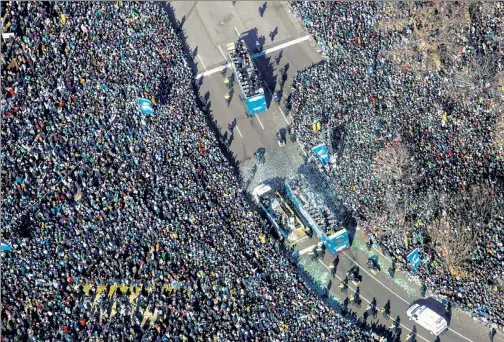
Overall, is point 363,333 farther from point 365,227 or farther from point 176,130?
point 176,130

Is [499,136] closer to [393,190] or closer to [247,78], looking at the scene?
[393,190]

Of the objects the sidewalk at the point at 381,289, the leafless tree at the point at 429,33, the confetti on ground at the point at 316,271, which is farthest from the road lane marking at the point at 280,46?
the confetti on ground at the point at 316,271

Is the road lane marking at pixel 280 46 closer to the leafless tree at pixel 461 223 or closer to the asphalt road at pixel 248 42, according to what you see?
the asphalt road at pixel 248 42

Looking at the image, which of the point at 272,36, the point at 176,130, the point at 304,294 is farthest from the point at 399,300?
A: the point at 272,36

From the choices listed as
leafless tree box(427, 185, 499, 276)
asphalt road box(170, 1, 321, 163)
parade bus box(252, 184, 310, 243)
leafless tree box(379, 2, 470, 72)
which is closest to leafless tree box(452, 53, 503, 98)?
leafless tree box(379, 2, 470, 72)

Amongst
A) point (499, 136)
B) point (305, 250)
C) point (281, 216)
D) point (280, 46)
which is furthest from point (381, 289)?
point (280, 46)

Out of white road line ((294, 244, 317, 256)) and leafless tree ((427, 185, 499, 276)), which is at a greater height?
white road line ((294, 244, 317, 256))

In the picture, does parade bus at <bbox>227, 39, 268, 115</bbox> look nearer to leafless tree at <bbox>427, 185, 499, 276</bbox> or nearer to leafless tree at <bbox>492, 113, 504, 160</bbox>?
leafless tree at <bbox>427, 185, 499, 276</bbox>
